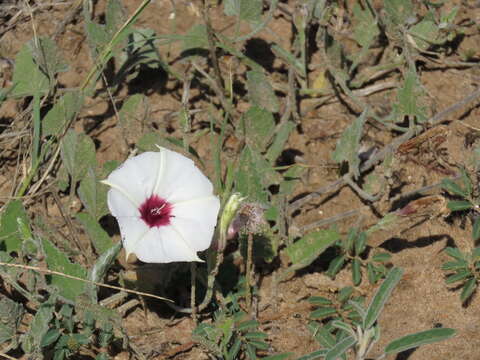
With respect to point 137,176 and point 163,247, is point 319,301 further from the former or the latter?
point 137,176

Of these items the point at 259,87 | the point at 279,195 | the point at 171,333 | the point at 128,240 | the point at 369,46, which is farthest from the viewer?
the point at 369,46

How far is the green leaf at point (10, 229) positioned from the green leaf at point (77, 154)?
0.41 m

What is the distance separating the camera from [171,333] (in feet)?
10.6

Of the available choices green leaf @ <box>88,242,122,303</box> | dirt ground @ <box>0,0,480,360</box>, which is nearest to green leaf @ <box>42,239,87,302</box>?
green leaf @ <box>88,242,122,303</box>

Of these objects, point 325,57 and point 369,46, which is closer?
point 325,57

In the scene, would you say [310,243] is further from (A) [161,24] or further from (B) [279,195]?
(A) [161,24]

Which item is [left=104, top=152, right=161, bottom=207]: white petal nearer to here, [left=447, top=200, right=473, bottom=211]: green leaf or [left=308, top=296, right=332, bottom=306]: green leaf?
[left=308, top=296, right=332, bottom=306]: green leaf

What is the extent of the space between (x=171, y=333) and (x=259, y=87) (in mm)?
1376

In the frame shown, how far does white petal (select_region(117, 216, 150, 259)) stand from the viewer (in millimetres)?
2570

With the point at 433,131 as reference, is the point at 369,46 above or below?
above

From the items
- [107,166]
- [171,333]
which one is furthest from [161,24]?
[171,333]

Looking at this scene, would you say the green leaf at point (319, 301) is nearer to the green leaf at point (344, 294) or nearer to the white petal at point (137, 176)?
the green leaf at point (344, 294)

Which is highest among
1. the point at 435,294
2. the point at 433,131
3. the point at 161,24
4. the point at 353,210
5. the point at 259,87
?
the point at 161,24

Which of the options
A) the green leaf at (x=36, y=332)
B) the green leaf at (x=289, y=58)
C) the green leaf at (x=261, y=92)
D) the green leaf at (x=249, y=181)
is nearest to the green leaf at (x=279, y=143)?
the green leaf at (x=261, y=92)
